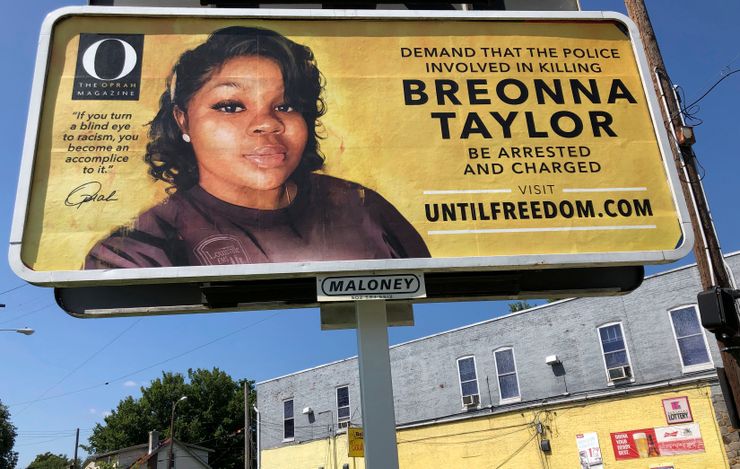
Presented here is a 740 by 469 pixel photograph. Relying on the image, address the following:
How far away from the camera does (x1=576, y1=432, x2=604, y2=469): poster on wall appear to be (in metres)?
19.1

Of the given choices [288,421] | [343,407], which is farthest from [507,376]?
[288,421]

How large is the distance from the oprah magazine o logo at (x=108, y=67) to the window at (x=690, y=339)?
1722cm

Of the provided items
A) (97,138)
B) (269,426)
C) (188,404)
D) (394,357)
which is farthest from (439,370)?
(188,404)

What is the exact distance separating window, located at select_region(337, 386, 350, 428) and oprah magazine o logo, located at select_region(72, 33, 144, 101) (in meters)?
22.8

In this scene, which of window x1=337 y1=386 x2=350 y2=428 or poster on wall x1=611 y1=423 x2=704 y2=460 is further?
window x1=337 y1=386 x2=350 y2=428

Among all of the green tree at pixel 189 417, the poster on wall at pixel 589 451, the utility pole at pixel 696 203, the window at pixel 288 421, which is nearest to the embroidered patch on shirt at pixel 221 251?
the utility pole at pixel 696 203

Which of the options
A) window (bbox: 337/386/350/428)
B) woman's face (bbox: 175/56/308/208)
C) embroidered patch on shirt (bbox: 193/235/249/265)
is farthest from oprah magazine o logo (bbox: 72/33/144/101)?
window (bbox: 337/386/350/428)

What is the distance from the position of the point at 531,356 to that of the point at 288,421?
1310 centimetres

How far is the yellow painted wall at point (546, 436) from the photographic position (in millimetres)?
17391

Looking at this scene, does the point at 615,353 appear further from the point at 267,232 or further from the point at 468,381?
the point at 267,232

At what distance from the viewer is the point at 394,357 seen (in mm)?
27156

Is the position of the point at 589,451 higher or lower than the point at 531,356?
lower
